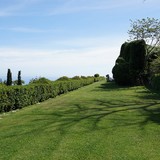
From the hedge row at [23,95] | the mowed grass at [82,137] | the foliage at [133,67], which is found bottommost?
the mowed grass at [82,137]

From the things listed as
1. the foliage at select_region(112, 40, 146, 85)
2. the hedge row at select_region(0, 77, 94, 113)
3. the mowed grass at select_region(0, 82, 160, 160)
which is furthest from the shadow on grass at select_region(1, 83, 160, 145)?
the foliage at select_region(112, 40, 146, 85)

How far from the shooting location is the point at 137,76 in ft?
97.6

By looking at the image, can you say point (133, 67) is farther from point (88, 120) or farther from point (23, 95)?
point (88, 120)

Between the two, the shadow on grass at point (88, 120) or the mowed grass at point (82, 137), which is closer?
the mowed grass at point (82, 137)

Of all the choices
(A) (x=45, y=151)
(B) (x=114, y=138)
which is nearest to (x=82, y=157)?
(A) (x=45, y=151)

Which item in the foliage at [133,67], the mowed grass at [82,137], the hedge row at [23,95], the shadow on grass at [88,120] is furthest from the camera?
the foliage at [133,67]

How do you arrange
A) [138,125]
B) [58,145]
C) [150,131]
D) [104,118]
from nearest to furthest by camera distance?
[58,145], [150,131], [138,125], [104,118]

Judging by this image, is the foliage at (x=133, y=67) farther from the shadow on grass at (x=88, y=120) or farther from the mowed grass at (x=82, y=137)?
the mowed grass at (x=82, y=137)

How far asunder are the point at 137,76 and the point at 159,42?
36.6 feet

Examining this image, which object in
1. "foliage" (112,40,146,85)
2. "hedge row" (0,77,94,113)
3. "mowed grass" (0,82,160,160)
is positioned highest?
"foliage" (112,40,146,85)

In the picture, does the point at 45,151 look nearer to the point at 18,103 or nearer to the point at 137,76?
the point at 18,103

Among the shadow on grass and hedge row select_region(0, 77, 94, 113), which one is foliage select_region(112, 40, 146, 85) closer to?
hedge row select_region(0, 77, 94, 113)

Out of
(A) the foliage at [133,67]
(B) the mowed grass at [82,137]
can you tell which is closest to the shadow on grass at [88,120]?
(B) the mowed grass at [82,137]

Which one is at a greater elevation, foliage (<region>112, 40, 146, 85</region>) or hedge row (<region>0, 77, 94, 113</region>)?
foliage (<region>112, 40, 146, 85</region>)
